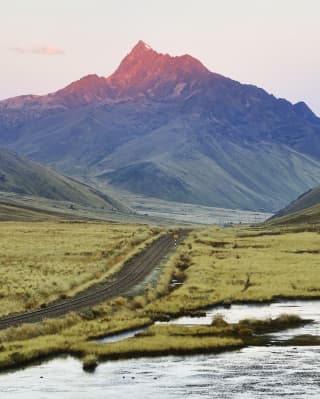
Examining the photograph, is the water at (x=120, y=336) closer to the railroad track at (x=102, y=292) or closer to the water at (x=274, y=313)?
the water at (x=274, y=313)

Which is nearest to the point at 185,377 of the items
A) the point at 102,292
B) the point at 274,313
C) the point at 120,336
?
the point at 120,336

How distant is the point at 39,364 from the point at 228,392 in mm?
12395

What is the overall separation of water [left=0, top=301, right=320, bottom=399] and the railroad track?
12.2m

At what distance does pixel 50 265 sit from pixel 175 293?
1116 inches

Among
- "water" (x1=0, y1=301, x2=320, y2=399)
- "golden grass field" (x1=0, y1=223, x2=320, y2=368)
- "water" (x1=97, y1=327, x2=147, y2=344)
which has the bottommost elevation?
"water" (x1=0, y1=301, x2=320, y2=399)

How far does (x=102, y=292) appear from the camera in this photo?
6788 centimetres

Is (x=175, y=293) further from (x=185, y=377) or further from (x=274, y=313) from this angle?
(x=185, y=377)

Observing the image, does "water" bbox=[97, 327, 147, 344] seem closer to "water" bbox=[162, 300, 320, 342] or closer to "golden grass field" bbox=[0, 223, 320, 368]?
"golden grass field" bbox=[0, 223, 320, 368]

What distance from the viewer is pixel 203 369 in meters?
38.0

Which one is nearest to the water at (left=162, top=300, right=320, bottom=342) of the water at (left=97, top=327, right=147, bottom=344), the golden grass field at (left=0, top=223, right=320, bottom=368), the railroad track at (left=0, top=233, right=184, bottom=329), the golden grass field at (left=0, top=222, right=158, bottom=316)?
the golden grass field at (left=0, top=223, right=320, bottom=368)

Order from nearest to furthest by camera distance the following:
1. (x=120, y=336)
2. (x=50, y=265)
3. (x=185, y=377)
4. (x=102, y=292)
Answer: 1. (x=185, y=377)
2. (x=120, y=336)
3. (x=102, y=292)
4. (x=50, y=265)

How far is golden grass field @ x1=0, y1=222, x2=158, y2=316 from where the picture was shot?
210 ft

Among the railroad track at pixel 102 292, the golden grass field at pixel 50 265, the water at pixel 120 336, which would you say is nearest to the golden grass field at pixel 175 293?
the golden grass field at pixel 50 265

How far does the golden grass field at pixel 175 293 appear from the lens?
42956 millimetres
